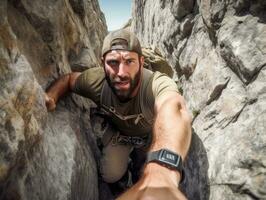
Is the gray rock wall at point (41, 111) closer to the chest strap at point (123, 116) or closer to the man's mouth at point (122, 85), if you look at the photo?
the chest strap at point (123, 116)

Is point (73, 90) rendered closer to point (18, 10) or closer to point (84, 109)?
point (84, 109)

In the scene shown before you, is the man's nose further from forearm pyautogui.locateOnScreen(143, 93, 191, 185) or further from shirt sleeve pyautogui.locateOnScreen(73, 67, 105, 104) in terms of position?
forearm pyautogui.locateOnScreen(143, 93, 191, 185)

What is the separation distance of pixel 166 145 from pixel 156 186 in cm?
99

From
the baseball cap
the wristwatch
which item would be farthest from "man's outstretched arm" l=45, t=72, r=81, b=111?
the wristwatch

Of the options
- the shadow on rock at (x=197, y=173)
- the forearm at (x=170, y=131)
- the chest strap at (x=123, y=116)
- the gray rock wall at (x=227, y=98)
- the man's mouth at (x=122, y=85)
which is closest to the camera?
the forearm at (x=170, y=131)

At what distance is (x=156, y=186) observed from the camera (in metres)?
3.75

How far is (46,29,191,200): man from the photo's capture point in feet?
15.2

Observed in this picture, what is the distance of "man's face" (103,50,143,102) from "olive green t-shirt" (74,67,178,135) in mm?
177

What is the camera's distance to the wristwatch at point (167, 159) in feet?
14.2

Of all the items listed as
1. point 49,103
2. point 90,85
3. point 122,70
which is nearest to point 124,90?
Result: point 122,70

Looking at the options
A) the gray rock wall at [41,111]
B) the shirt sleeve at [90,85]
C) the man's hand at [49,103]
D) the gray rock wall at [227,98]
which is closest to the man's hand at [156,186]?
the gray rock wall at [41,111]

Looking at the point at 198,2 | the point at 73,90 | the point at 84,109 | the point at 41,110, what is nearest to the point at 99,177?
the point at 84,109

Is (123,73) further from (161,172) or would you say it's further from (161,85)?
(161,172)

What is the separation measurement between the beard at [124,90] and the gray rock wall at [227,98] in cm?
230
